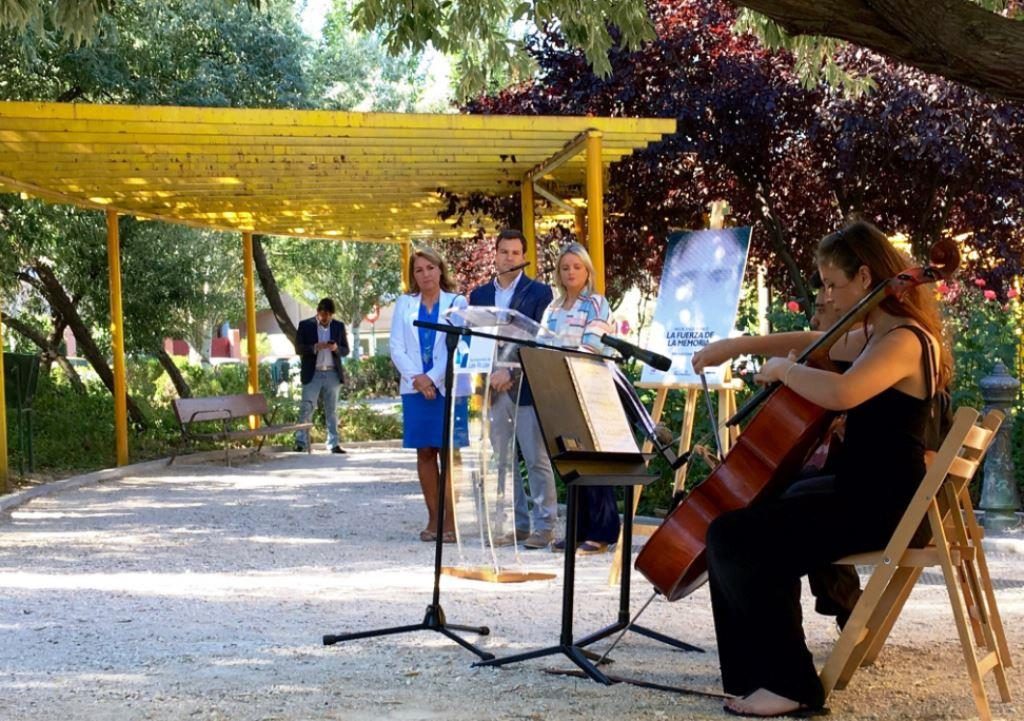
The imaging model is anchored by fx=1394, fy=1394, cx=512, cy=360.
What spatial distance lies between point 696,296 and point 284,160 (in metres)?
5.57

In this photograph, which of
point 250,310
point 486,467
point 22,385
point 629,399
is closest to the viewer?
point 629,399

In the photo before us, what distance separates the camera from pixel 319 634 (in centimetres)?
612

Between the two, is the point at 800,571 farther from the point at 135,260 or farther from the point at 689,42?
the point at 135,260

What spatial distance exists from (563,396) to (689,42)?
900 centimetres

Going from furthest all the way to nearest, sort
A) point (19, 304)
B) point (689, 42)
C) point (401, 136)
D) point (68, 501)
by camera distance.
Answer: point (19, 304) → point (689, 42) → point (68, 501) → point (401, 136)

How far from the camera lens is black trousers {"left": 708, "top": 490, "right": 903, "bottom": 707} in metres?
4.51

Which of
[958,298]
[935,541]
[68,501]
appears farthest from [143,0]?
[935,541]

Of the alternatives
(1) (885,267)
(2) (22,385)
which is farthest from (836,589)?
(2) (22,385)

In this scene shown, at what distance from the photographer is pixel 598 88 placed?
1365cm

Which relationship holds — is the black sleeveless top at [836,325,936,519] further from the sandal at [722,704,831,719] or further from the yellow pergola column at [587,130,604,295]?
the yellow pergola column at [587,130,604,295]

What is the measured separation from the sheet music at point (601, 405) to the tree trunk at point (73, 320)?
560 inches

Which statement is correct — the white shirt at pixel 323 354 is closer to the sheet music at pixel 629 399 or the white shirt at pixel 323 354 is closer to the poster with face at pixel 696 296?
the poster with face at pixel 696 296

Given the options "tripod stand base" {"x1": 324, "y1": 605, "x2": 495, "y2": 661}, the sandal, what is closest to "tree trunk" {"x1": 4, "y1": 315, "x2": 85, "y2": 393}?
"tripod stand base" {"x1": 324, "y1": 605, "x2": 495, "y2": 661}

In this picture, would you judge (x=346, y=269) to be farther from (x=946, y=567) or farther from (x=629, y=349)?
(x=946, y=567)
